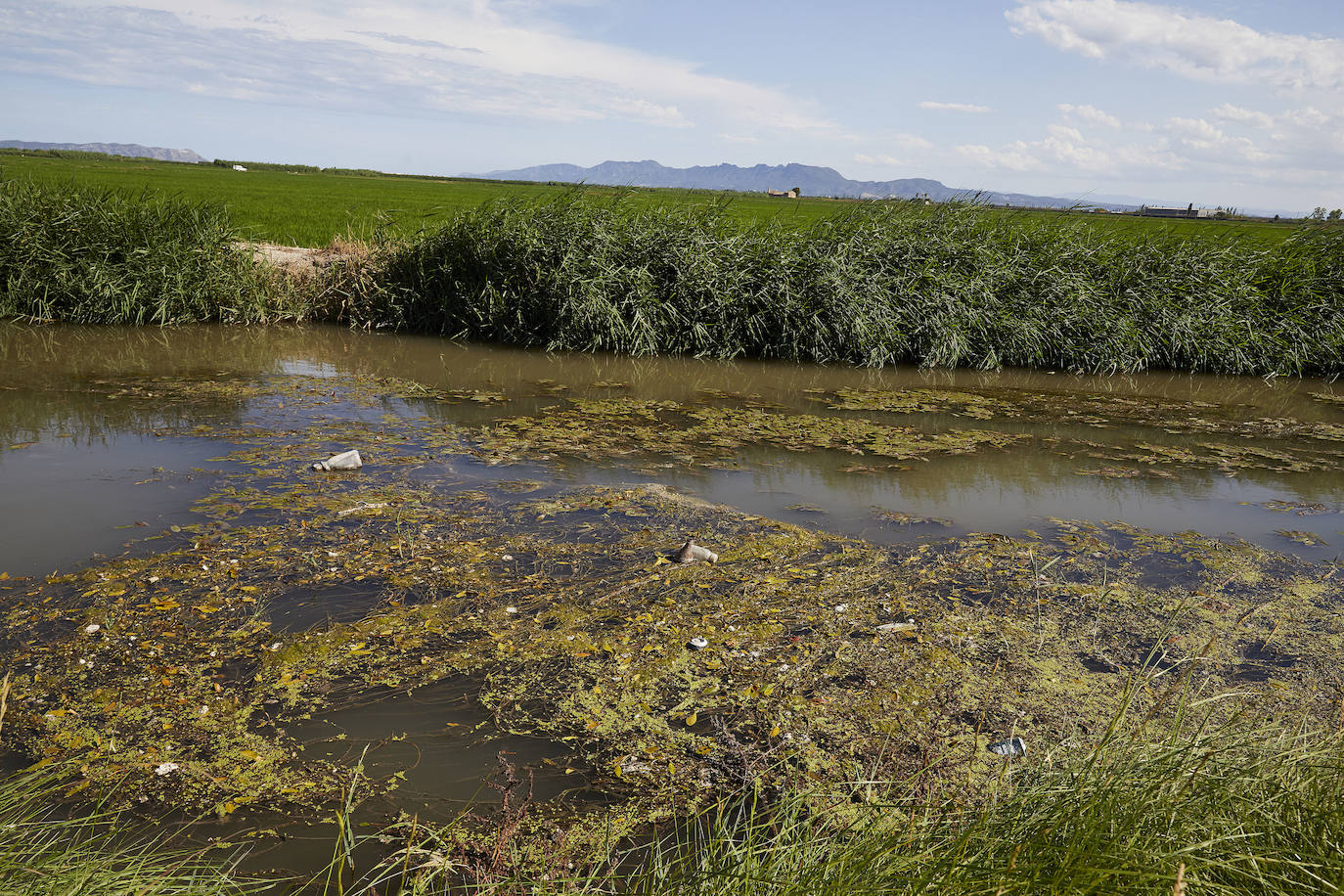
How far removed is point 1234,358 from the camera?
12.3 metres

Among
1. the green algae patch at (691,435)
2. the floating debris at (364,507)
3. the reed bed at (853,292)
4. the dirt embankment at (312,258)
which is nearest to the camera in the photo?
the floating debris at (364,507)

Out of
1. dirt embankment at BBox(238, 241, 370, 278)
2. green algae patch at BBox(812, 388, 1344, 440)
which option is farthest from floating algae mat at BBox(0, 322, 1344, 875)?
dirt embankment at BBox(238, 241, 370, 278)

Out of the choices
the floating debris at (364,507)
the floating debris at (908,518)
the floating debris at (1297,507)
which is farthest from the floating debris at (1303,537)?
the floating debris at (364,507)

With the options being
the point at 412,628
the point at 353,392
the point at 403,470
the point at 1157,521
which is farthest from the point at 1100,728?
the point at 353,392

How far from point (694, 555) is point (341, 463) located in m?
2.77

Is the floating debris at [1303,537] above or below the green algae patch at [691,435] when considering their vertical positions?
below

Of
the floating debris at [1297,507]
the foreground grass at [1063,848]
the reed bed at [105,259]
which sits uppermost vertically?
the reed bed at [105,259]

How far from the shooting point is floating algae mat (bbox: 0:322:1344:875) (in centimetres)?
291

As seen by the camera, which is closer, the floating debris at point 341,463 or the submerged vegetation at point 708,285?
the floating debris at point 341,463

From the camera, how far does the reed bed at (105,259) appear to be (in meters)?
11.3

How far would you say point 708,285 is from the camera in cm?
1116

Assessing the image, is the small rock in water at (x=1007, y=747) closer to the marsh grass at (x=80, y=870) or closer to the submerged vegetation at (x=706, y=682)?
the submerged vegetation at (x=706, y=682)

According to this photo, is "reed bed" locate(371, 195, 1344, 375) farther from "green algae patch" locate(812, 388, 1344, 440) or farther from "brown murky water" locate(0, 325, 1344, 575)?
"green algae patch" locate(812, 388, 1344, 440)

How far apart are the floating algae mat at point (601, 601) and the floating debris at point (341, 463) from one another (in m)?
0.11
